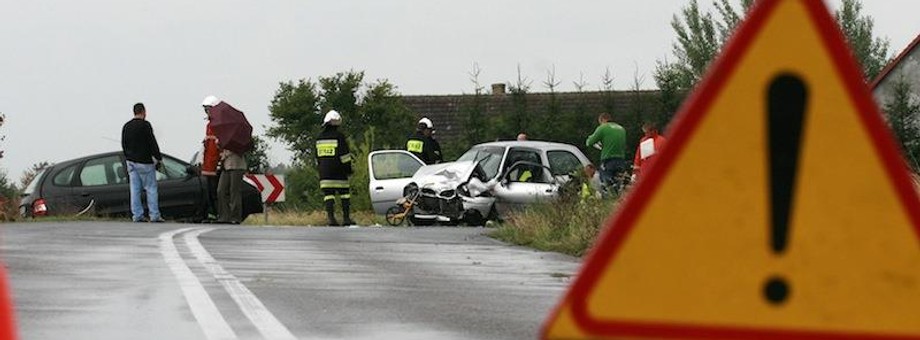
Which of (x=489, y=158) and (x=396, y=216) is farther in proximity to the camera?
(x=396, y=216)

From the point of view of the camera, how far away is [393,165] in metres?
33.7

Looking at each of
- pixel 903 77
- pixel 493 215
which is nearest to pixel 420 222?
pixel 493 215

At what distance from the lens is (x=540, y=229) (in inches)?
860

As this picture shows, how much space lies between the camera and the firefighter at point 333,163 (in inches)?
1160

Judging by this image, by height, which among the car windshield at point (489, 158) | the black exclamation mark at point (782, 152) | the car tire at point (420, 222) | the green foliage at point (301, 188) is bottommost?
the green foliage at point (301, 188)

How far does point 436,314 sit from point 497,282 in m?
2.84

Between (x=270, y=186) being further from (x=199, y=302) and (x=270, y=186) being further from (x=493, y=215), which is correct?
(x=199, y=302)

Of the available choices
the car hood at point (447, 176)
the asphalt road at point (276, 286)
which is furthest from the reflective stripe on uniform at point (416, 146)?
the asphalt road at point (276, 286)

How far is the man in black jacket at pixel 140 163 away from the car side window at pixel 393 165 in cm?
490

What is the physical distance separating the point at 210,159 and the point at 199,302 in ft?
60.3

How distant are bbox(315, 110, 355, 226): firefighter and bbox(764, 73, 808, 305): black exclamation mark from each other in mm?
24473

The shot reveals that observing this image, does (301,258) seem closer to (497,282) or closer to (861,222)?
(497,282)

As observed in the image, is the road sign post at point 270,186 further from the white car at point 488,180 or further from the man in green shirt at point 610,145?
the man in green shirt at point 610,145

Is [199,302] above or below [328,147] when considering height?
below
